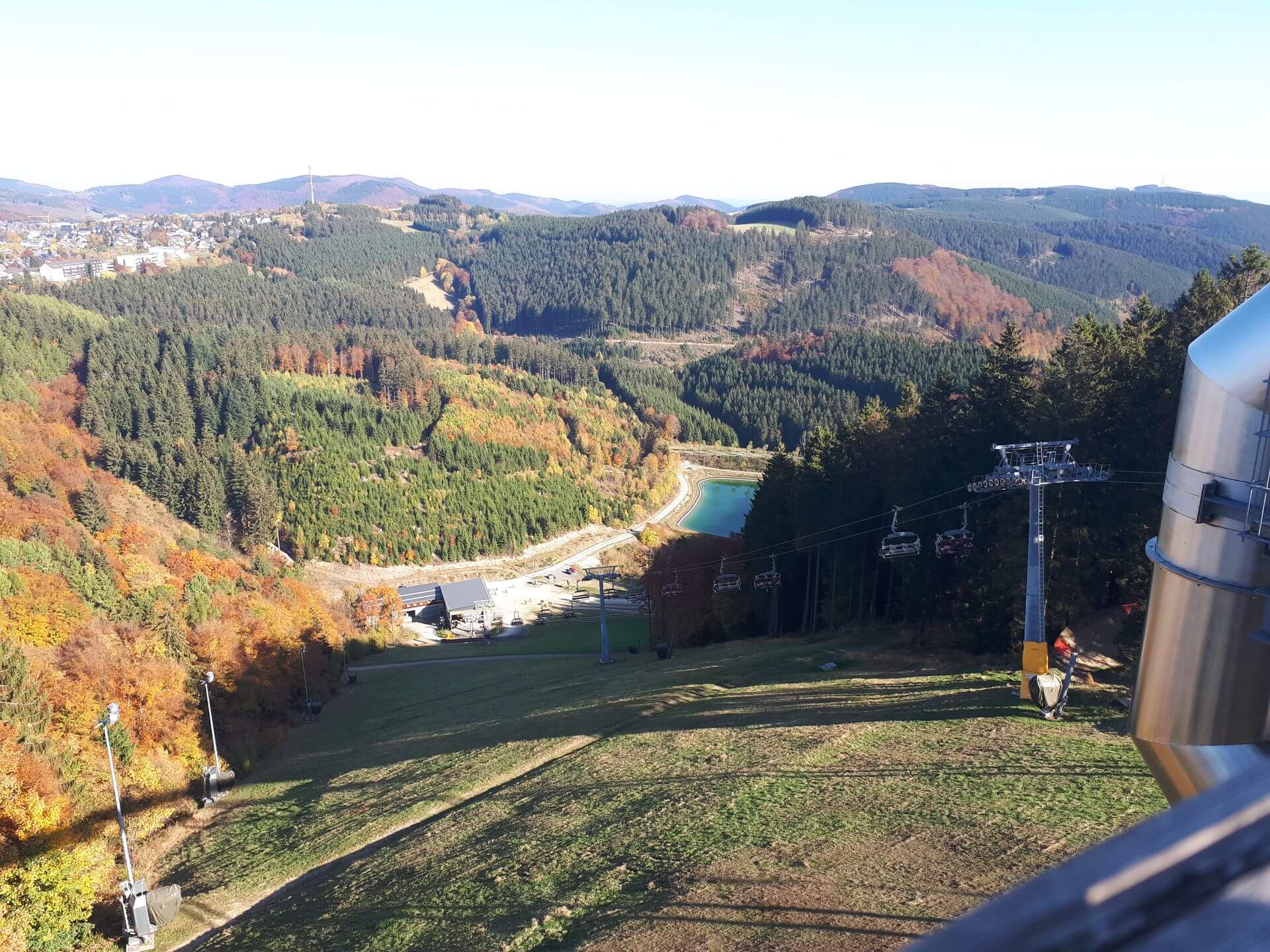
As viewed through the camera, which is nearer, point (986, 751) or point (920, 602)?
point (986, 751)

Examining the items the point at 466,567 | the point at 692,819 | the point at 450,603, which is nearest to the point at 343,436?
the point at 466,567

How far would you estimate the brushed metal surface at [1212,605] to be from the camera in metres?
4.51

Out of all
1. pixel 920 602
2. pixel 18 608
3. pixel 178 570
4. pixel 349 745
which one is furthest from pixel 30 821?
pixel 178 570

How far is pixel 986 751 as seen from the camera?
1758 cm

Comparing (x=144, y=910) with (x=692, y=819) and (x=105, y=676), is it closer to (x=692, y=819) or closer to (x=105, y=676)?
(x=692, y=819)

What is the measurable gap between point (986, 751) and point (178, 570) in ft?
181

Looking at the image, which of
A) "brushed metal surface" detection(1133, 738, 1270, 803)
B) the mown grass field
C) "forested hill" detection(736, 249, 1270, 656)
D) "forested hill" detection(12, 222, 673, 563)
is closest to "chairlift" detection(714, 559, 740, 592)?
"forested hill" detection(736, 249, 1270, 656)

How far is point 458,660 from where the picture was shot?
5503 cm

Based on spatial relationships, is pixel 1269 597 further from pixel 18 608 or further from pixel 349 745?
pixel 18 608

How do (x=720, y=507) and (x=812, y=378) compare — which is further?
(x=812, y=378)

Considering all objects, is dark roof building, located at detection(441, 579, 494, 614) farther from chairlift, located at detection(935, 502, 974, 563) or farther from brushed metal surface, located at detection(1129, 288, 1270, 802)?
brushed metal surface, located at detection(1129, 288, 1270, 802)

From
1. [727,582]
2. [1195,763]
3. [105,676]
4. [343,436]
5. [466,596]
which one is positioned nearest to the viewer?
[1195,763]

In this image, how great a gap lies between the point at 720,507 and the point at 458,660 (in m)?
61.1

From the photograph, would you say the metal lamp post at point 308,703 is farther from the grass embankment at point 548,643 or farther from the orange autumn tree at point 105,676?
the grass embankment at point 548,643
